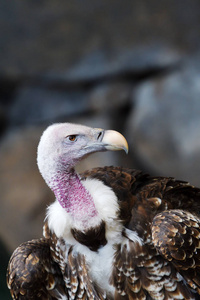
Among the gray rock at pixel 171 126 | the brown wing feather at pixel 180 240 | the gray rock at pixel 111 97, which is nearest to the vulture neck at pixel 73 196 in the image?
the brown wing feather at pixel 180 240

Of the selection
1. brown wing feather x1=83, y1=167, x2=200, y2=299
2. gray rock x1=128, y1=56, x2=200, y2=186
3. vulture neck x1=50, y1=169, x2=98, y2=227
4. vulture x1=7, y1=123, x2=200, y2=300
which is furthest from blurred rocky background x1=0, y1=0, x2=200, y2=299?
vulture neck x1=50, y1=169, x2=98, y2=227

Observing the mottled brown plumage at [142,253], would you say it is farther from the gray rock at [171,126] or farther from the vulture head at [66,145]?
the gray rock at [171,126]

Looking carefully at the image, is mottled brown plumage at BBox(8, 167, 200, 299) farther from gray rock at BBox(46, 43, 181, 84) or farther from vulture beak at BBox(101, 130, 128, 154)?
gray rock at BBox(46, 43, 181, 84)

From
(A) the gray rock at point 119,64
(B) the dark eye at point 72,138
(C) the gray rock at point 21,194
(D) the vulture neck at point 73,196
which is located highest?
(A) the gray rock at point 119,64

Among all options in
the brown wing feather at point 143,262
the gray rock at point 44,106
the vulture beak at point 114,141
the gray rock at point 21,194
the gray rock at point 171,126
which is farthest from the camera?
the gray rock at point 44,106

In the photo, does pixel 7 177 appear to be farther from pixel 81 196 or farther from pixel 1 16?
pixel 81 196

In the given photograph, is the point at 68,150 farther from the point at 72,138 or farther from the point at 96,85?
the point at 96,85
